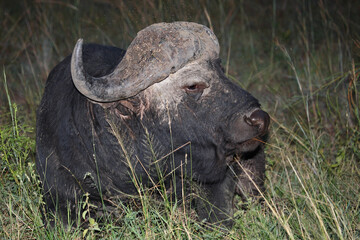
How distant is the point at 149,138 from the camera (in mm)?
4477

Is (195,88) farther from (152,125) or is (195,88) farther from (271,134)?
(271,134)

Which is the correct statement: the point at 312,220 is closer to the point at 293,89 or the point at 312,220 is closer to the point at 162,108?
the point at 162,108

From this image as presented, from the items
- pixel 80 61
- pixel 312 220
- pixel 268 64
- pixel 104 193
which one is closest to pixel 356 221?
pixel 312 220

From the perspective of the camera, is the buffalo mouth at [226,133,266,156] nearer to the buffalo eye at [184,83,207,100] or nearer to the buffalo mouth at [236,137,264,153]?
the buffalo mouth at [236,137,264,153]

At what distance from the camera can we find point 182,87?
4383 mm

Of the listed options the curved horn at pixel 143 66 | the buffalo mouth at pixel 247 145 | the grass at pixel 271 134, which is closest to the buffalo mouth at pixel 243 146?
the buffalo mouth at pixel 247 145

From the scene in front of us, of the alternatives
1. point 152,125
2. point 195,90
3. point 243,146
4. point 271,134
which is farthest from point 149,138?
point 271,134

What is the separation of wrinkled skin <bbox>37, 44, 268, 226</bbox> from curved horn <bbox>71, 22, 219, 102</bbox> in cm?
18

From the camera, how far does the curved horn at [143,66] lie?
4.17 meters

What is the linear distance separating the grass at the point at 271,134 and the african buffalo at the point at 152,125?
223mm

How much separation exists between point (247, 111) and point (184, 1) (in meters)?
3.03

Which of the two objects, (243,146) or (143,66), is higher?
(143,66)

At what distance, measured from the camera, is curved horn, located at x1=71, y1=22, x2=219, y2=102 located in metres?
4.17

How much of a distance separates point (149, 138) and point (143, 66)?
0.63 metres
